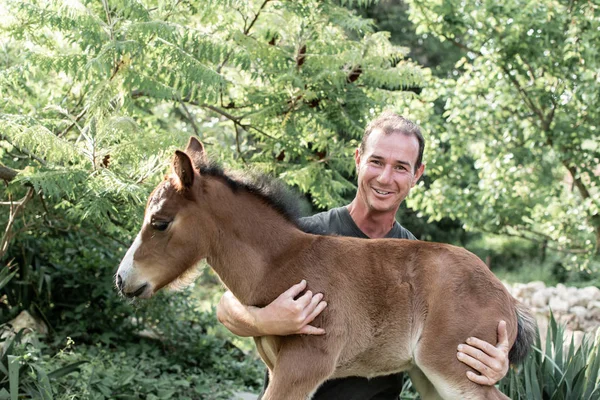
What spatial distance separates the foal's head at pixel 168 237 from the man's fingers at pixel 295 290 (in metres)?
0.44

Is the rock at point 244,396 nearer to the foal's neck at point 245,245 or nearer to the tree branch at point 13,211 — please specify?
the tree branch at point 13,211

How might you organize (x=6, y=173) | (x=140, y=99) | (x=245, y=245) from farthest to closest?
1. (x=140, y=99)
2. (x=6, y=173)
3. (x=245, y=245)

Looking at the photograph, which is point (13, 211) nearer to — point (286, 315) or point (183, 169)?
Answer: point (183, 169)

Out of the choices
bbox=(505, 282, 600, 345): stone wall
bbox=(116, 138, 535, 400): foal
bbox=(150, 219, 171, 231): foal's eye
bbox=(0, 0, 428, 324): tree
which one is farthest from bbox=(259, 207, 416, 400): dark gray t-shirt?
bbox=(505, 282, 600, 345): stone wall

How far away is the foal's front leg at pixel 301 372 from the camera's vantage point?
2883 millimetres

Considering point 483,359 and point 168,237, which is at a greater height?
point 168,237

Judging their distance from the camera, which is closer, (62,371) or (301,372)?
(301,372)

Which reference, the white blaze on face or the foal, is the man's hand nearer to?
the foal

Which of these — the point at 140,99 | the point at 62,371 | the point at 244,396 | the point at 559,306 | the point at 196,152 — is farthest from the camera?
the point at 559,306

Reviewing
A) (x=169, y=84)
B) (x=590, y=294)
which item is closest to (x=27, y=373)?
(x=169, y=84)

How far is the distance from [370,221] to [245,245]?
928mm

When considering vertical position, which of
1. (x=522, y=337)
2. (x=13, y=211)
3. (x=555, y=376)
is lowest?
(x=555, y=376)

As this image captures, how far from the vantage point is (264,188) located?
10.7 ft

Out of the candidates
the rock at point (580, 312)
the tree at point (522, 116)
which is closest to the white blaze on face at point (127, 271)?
the tree at point (522, 116)
